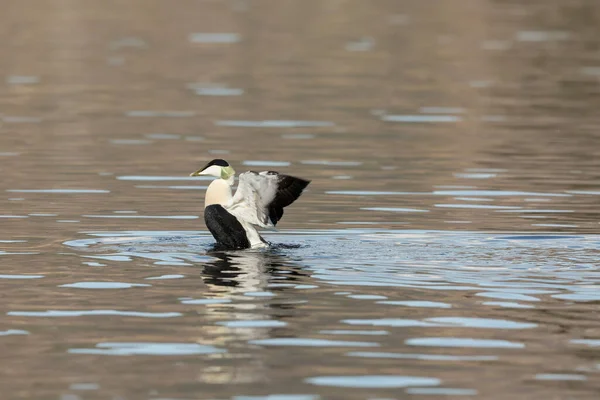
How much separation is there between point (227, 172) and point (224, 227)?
22.1 inches

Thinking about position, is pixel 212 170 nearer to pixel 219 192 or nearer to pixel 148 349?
pixel 219 192

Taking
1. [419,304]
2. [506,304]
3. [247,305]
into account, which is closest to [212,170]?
[247,305]

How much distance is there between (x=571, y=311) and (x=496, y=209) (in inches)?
249

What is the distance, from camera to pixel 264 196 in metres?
14.7

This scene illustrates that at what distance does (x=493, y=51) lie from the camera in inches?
1689

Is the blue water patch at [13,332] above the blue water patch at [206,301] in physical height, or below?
below

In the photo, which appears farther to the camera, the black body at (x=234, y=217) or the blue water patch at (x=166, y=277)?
the black body at (x=234, y=217)

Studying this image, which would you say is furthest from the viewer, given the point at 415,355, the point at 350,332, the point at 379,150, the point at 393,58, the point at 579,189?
the point at 393,58

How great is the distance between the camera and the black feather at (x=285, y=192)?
1446 cm

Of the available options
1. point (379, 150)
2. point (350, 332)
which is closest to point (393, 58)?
point (379, 150)

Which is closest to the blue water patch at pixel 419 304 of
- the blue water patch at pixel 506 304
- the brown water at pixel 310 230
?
the brown water at pixel 310 230

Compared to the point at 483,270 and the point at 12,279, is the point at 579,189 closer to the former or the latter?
the point at 483,270

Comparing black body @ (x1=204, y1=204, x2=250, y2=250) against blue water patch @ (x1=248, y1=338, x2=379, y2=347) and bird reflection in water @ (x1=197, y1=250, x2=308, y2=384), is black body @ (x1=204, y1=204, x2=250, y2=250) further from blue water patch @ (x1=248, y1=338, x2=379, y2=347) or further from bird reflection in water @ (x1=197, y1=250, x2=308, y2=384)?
blue water patch @ (x1=248, y1=338, x2=379, y2=347)

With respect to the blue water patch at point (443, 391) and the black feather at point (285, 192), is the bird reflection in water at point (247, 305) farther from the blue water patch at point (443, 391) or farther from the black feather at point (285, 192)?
the blue water patch at point (443, 391)
